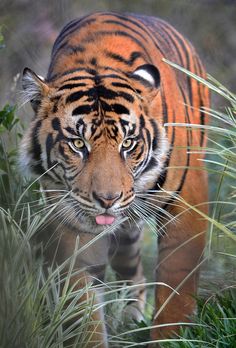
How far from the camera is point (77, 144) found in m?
4.01

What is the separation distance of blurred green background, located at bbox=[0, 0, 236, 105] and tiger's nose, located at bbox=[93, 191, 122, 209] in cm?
106

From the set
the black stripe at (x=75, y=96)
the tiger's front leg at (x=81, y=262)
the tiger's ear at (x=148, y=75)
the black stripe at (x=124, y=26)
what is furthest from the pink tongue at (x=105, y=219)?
the black stripe at (x=124, y=26)

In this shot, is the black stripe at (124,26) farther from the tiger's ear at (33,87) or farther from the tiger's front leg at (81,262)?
the tiger's front leg at (81,262)

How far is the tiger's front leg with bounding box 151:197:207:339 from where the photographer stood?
14.1ft

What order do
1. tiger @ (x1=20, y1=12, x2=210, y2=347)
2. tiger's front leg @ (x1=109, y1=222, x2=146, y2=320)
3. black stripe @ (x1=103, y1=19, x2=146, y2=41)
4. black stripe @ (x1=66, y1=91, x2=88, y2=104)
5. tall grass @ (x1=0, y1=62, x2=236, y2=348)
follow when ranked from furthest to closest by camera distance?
1. tiger's front leg @ (x1=109, y1=222, x2=146, y2=320)
2. black stripe @ (x1=103, y1=19, x2=146, y2=41)
3. black stripe @ (x1=66, y1=91, x2=88, y2=104)
4. tiger @ (x1=20, y1=12, x2=210, y2=347)
5. tall grass @ (x1=0, y1=62, x2=236, y2=348)

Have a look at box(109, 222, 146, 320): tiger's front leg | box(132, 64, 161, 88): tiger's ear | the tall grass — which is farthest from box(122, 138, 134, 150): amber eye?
box(109, 222, 146, 320): tiger's front leg

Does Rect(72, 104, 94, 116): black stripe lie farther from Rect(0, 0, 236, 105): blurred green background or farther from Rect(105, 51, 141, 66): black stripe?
Rect(0, 0, 236, 105): blurred green background

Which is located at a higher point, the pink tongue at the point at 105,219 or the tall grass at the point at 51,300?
the pink tongue at the point at 105,219

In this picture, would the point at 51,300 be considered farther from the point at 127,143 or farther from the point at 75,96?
the point at 75,96

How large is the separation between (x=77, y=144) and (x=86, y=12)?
2.70m

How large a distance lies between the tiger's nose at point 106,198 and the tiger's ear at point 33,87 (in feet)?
1.80

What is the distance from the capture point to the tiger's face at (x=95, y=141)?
12.9ft

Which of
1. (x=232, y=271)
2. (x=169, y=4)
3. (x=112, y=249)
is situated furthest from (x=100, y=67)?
(x=169, y=4)

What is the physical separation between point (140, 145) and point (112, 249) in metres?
1.45
